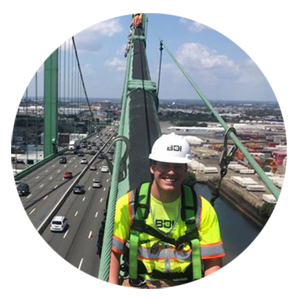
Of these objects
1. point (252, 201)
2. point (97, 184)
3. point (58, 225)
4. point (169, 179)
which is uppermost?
point (169, 179)

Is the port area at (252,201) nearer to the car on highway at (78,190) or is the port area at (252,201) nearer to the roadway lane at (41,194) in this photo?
the car on highway at (78,190)

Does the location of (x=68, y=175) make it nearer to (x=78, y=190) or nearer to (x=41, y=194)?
(x=78, y=190)

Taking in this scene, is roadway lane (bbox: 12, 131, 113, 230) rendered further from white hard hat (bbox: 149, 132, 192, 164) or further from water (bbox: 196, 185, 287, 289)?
white hard hat (bbox: 149, 132, 192, 164)

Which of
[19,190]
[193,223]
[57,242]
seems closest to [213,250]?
[193,223]

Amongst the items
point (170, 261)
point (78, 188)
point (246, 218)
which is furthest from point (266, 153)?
point (170, 261)

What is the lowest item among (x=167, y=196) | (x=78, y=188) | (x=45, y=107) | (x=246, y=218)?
(x=246, y=218)

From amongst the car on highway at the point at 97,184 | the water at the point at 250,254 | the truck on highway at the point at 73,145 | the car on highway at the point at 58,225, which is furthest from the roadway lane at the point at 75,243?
the truck on highway at the point at 73,145
